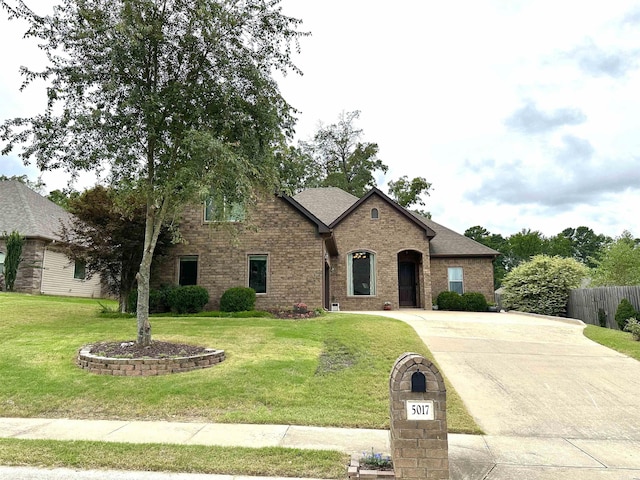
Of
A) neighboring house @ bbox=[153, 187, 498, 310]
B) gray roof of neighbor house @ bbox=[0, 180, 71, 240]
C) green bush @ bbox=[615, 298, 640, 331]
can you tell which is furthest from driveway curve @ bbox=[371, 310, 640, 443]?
gray roof of neighbor house @ bbox=[0, 180, 71, 240]

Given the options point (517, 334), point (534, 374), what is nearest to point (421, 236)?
point (517, 334)

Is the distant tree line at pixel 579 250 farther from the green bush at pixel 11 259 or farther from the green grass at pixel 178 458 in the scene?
the green bush at pixel 11 259

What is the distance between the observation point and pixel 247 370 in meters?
7.97

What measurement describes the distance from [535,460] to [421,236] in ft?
56.7

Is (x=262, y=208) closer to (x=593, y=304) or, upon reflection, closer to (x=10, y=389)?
(x=10, y=389)

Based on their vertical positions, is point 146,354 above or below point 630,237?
below

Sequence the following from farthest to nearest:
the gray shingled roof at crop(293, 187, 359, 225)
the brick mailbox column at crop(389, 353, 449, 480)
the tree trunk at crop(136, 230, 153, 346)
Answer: the gray shingled roof at crop(293, 187, 359, 225)
the tree trunk at crop(136, 230, 153, 346)
the brick mailbox column at crop(389, 353, 449, 480)

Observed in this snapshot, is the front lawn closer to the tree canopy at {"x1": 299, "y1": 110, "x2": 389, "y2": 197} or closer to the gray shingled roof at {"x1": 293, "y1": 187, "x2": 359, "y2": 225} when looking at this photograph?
the gray shingled roof at {"x1": 293, "y1": 187, "x2": 359, "y2": 225}

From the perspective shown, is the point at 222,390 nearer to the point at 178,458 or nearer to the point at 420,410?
the point at 178,458

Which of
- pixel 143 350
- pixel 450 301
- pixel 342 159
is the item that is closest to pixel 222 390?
pixel 143 350

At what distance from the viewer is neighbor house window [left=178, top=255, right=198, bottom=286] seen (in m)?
16.5

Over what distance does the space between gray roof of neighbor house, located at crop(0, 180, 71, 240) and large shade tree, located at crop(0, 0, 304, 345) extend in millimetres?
12262

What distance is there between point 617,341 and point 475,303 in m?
9.93

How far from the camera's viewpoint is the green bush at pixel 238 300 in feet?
50.2
